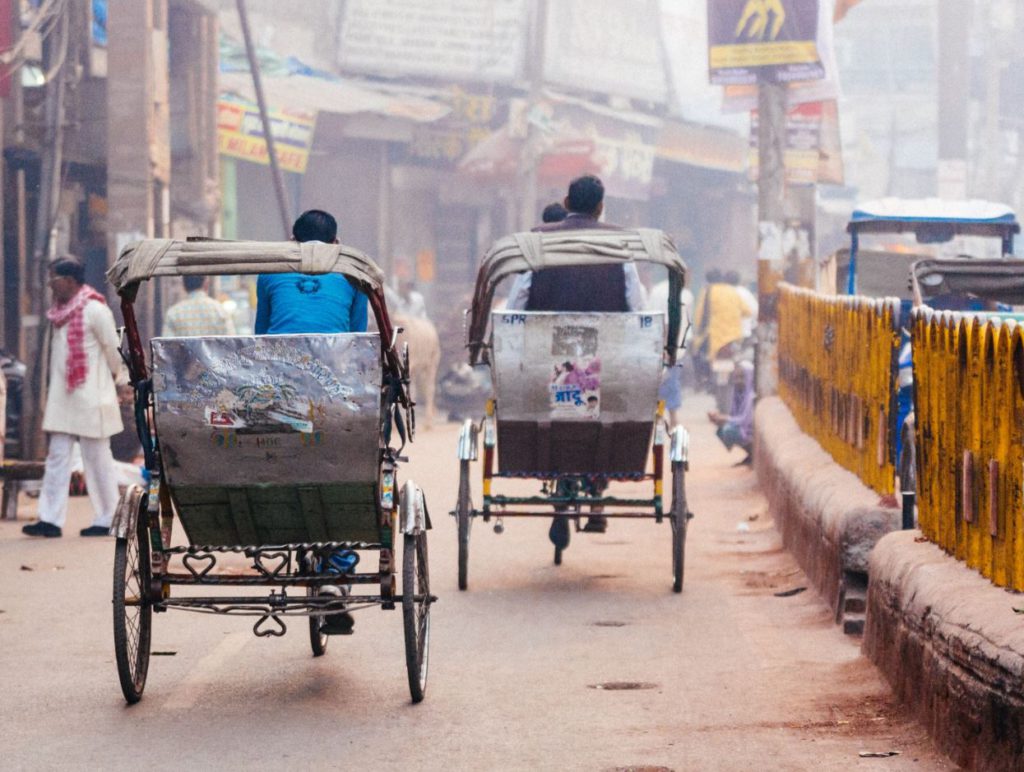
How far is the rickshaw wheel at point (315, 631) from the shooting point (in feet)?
23.2

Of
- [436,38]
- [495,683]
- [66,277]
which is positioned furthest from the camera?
[436,38]

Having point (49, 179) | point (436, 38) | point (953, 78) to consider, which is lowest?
point (49, 179)

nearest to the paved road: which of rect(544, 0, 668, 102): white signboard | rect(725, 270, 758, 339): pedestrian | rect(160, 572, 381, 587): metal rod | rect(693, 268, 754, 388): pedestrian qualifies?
rect(160, 572, 381, 587): metal rod

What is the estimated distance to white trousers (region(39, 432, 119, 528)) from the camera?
12.2 meters

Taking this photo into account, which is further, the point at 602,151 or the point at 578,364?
the point at 602,151

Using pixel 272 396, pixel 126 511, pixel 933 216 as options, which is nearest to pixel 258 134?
pixel 933 216

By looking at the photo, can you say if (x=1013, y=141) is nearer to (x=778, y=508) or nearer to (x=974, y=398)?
(x=778, y=508)

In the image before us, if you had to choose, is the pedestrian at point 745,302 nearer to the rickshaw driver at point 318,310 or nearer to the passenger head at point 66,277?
the passenger head at point 66,277

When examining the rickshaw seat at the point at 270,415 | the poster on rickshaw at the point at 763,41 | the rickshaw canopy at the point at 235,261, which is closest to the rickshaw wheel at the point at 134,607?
the rickshaw seat at the point at 270,415

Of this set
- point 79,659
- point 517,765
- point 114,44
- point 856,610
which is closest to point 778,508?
point 856,610

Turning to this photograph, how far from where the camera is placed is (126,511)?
6617 mm

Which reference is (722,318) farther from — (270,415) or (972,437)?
(270,415)

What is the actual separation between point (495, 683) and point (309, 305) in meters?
1.69

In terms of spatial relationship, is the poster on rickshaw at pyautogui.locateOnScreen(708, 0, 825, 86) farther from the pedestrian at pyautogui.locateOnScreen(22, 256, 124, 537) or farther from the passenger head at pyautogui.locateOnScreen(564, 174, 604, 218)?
the pedestrian at pyautogui.locateOnScreen(22, 256, 124, 537)
